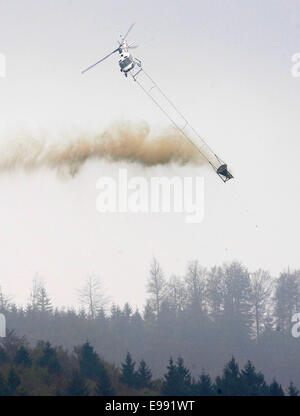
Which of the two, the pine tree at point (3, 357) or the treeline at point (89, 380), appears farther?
the pine tree at point (3, 357)

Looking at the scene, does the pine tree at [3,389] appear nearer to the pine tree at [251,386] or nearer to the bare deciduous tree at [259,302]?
the pine tree at [251,386]

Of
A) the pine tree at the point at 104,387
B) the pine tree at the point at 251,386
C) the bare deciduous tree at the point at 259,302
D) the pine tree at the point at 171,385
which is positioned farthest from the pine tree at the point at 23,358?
the bare deciduous tree at the point at 259,302

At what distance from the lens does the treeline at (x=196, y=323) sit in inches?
4491

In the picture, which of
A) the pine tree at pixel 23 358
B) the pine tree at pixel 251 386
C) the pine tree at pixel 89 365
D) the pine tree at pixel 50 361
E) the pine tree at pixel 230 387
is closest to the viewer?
the pine tree at pixel 230 387

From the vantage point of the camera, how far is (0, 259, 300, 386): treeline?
11406 centimetres

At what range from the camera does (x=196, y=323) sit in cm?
13012

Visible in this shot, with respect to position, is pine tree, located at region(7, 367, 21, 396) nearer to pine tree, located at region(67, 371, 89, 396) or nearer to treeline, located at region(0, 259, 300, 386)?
pine tree, located at region(67, 371, 89, 396)

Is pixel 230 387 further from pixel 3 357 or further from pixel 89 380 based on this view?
pixel 3 357

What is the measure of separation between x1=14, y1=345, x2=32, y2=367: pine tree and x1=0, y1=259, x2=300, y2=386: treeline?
47.9 meters

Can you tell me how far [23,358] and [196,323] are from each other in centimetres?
7304

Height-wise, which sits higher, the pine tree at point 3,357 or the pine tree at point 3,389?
the pine tree at point 3,357

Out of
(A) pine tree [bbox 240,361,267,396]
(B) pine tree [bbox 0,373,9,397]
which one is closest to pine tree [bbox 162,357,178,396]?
(A) pine tree [bbox 240,361,267,396]

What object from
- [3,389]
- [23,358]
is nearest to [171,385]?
[23,358]

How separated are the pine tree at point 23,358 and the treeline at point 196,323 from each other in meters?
47.9
